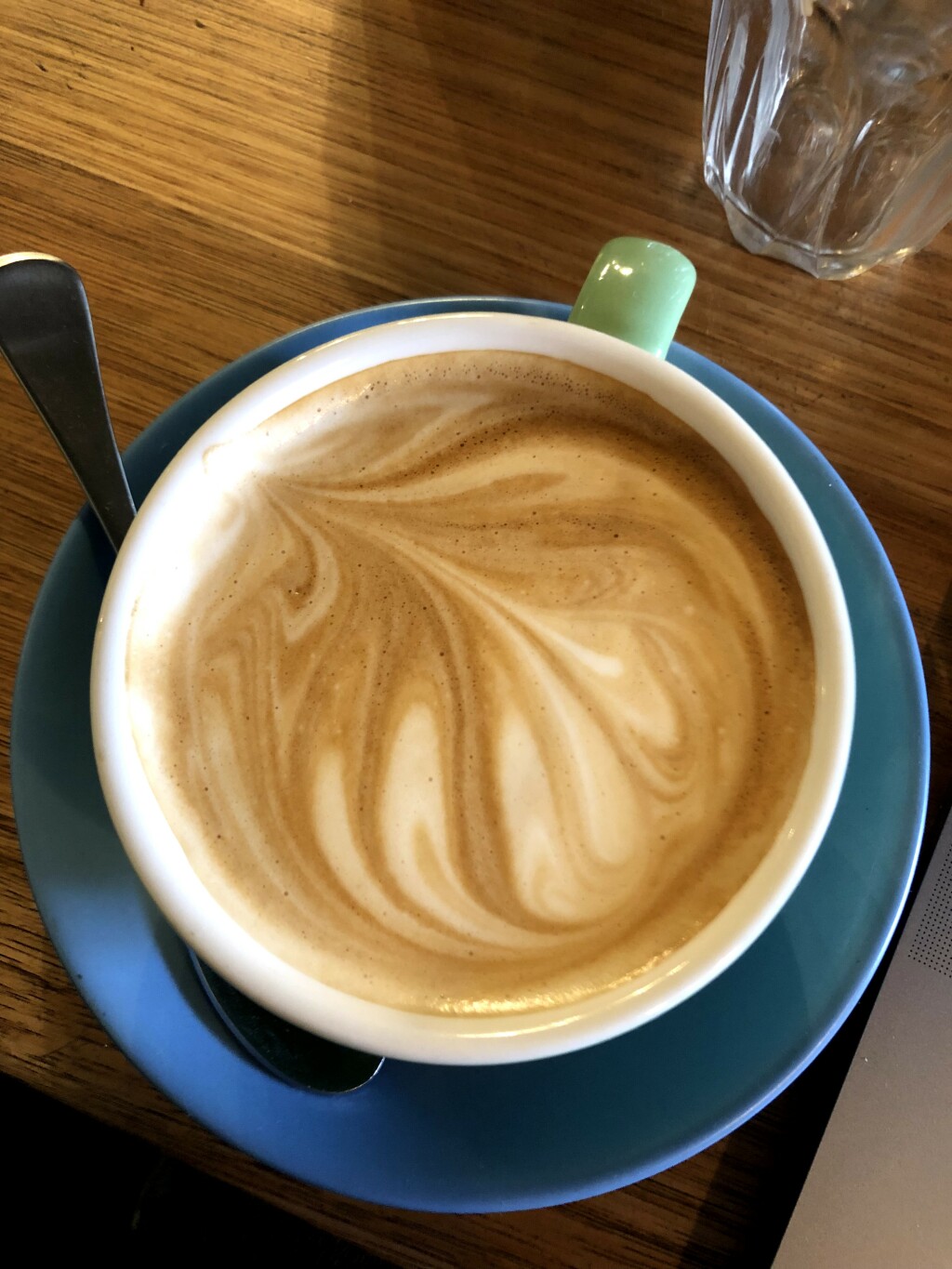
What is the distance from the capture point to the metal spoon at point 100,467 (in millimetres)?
703

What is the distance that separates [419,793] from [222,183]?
62cm

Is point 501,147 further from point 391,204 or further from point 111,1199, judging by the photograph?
point 111,1199

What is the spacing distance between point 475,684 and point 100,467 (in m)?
0.34

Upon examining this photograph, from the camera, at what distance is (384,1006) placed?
62 cm

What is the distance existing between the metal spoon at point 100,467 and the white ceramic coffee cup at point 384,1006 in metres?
0.12

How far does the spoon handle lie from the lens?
679 millimetres

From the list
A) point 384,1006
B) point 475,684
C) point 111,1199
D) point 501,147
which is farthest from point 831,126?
point 111,1199

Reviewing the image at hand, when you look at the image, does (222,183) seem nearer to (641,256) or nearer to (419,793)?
(641,256)

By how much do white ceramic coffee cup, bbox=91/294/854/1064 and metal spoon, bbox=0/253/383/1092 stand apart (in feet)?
0.39

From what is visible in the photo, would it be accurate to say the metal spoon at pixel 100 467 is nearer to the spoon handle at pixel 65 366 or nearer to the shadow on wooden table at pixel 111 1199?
the spoon handle at pixel 65 366

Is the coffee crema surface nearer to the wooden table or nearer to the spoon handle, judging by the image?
the spoon handle

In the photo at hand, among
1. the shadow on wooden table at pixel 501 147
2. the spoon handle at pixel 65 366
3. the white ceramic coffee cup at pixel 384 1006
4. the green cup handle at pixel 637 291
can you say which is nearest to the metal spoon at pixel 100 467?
the spoon handle at pixel 65 366

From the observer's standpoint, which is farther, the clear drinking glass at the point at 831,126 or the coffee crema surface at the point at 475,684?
the clear drinking glass at the point at 831,126

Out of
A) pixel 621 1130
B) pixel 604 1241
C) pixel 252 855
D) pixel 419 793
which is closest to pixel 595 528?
pixel 419 793
